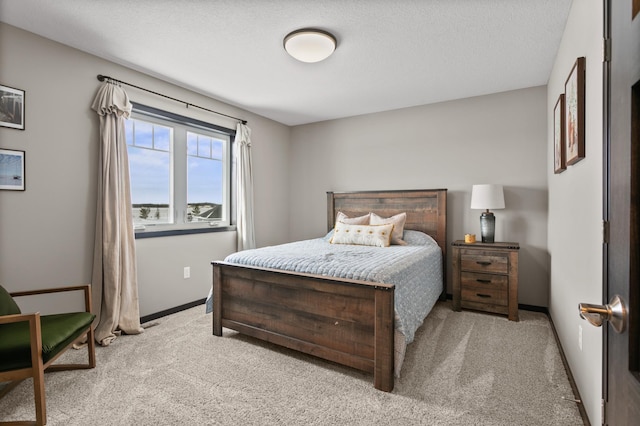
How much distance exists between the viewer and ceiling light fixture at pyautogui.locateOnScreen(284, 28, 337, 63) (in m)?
2.39

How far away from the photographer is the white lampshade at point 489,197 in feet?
11.2

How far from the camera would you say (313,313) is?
2344 mm

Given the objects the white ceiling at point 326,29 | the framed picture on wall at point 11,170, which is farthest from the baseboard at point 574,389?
the framed picture on wall at point 11,170

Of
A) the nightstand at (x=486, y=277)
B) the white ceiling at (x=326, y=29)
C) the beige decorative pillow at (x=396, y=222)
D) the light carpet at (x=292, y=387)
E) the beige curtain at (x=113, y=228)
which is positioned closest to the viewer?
the light carpet at (x=292, y=387)

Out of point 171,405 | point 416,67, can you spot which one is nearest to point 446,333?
point 171,405

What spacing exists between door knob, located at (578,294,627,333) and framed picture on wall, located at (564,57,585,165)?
1.47 meters

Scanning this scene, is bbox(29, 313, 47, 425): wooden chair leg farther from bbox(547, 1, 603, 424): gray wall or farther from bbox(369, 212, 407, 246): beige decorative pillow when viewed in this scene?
bbox(369, 212, 407, 246): beige decorative pillow

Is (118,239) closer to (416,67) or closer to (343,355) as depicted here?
(343,355)

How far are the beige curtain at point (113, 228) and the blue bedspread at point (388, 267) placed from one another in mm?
777

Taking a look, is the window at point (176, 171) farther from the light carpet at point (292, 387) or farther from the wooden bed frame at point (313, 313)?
the light carpet at point (292, 387)

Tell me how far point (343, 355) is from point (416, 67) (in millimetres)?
2650

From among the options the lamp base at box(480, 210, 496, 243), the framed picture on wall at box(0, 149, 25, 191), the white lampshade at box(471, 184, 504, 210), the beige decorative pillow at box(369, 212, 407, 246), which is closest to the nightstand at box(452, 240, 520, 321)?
the lamp base at box(480, 210, 496, 243)

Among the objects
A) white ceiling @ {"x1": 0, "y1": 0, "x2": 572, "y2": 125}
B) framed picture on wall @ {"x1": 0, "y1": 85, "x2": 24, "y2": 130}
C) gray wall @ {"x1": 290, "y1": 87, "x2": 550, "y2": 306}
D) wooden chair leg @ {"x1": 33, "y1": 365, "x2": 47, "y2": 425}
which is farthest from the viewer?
gray wall @ {"x1": 290, "y1": 87, "x2": 550, "y2": 306}

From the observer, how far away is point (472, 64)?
2988 millimetres
